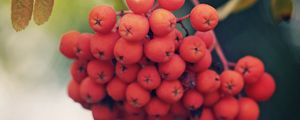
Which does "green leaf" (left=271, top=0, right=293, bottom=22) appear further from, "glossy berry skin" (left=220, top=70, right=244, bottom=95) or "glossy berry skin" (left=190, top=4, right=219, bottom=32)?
"glossy berry skin" (left=190, top=4, right=219, bottom=32)

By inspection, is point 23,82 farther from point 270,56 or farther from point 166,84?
point 166,84

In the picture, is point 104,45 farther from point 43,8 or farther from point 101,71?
point 43,8

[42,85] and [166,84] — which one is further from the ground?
[166,84]

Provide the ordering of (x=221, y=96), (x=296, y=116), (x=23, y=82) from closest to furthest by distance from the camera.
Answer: (x=221, y=96) → (x=23, y=82) → (x=296, y=116)

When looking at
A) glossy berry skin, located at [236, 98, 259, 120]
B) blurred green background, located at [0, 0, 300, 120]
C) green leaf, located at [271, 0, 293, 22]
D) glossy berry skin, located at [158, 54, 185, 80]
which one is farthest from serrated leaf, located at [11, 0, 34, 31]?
blurred green background, located at [0, 0, 300, 120]

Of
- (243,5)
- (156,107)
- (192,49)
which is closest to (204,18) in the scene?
(192,49)

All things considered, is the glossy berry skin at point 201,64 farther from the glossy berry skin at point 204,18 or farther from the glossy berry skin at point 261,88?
the glossy berry skin at point 261,88

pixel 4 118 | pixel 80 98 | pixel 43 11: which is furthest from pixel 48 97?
pixel 43 11
